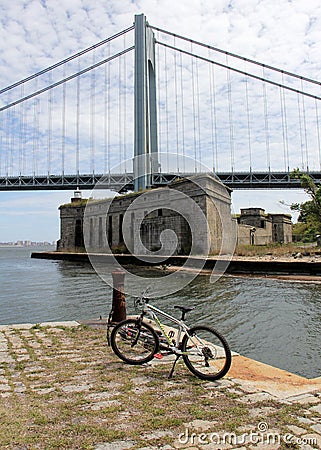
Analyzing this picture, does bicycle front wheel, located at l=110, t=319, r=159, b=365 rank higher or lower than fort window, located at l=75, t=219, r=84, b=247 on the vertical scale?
lower

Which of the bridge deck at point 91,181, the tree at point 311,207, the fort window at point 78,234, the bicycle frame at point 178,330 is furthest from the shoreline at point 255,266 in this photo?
the bridge deck at point 91,181

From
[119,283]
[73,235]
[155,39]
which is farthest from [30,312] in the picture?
[155,39]

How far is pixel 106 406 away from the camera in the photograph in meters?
2.62

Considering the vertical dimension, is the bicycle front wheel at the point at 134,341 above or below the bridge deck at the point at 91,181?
below

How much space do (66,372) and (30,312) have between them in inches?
227

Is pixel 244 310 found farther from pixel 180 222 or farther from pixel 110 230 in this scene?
pixel 110 230

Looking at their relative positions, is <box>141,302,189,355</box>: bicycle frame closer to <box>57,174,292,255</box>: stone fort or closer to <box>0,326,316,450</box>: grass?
<box>0,326,316,450</box>: grass

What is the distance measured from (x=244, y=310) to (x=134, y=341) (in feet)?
17.3

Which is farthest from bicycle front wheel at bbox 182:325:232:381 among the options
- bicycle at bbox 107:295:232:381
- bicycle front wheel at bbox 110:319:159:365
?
bicycle front wheel at bbox 110:319:159:365

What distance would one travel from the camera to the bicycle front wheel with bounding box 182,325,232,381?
10.6 ft

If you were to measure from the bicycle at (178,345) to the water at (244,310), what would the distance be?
1544 mm

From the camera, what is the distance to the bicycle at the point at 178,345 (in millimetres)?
3314

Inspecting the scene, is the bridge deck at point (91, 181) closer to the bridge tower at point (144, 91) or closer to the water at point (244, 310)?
the bridge tower at point (144, 91)

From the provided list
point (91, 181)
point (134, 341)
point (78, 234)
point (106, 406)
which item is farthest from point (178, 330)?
point (91, 181)
